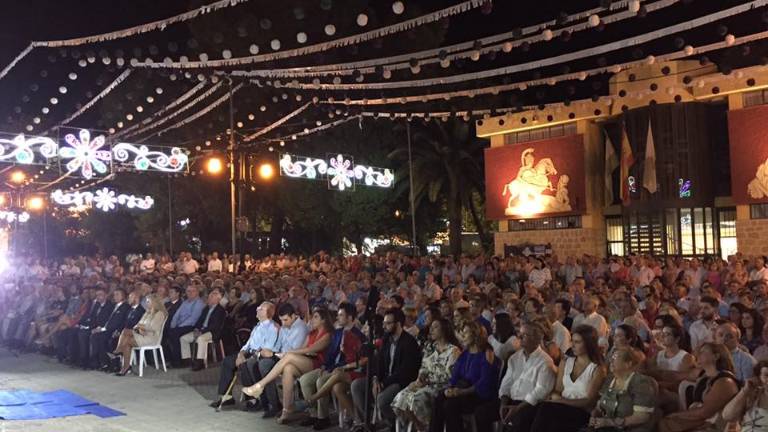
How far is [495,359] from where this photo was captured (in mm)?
6984

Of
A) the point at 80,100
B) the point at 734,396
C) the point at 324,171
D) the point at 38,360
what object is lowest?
the point at 38,360

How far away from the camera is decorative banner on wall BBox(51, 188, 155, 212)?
3189 centimetres

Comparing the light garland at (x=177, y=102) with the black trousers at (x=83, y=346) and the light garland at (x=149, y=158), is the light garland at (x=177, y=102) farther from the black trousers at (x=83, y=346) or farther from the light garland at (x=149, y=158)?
the black trousers at (x=83, y=346)

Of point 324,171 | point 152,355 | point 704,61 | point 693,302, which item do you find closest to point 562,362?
point 693,302

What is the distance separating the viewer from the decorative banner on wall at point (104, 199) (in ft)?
105

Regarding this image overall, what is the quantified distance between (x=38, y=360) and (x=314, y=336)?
780 cm

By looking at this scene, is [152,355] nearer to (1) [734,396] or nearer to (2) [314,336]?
(2) [314,336]

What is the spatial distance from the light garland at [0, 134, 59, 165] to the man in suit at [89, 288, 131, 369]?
4749 millimetres

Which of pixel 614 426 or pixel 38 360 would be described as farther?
pixel 38 360

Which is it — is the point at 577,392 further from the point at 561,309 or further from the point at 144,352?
the point at 144,352

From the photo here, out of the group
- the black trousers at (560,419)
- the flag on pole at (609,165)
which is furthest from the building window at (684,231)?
the black trousers at (560,419)

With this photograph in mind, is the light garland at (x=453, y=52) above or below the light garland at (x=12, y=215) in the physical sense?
above

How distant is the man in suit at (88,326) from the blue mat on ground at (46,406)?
236cm

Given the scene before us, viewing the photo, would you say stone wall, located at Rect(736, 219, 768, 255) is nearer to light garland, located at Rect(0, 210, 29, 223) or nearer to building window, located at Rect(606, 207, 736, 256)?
building window, located at Rect(606, 207, 736, 256)
